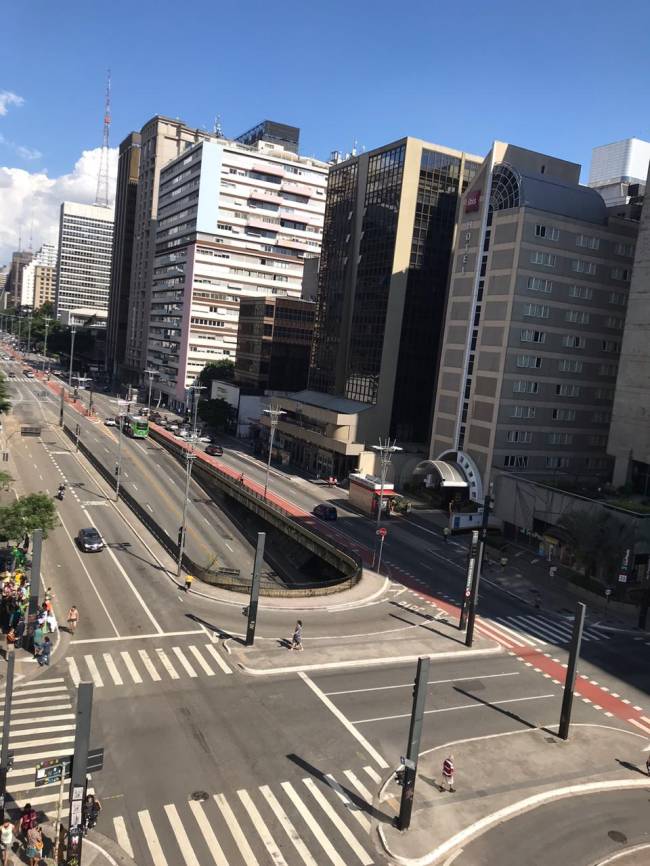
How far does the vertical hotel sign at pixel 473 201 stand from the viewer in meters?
77.8

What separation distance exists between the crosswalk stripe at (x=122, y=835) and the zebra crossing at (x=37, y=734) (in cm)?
229

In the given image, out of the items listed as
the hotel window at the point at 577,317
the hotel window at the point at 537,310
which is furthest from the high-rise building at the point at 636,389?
the hotel window at the point at 537,310

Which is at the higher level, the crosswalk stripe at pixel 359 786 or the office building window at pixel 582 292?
the office building window at pixel 582 292

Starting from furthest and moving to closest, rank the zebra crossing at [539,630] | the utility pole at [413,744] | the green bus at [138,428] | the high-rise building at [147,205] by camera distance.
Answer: the high-rise building at [147,205] → the green bus at [138,428] → the zebra crossing at [539,630] → the utility pole at [413,744]

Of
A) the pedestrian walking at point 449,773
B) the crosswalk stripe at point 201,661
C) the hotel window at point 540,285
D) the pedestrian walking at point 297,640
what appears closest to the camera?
the pedestrian walking at point 449,773

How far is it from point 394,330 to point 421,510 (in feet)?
85.8

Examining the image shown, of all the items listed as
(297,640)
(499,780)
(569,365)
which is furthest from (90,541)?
(569,365)

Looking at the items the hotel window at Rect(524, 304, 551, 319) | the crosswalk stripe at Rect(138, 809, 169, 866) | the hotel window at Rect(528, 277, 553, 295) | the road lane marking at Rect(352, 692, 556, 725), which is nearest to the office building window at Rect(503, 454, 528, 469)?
the hotel window at Rect(524, 304, 551, 319)

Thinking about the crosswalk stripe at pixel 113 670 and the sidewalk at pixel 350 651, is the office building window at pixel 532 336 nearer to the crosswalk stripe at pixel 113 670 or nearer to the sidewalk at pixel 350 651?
the sidewalk at pixel 350 651

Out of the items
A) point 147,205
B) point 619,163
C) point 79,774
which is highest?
point 619,163

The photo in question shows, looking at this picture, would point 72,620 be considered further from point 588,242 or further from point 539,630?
point 588,242

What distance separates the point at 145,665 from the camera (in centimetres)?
3325

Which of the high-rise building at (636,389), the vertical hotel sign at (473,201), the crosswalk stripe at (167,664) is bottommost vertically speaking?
the crosswalk stripe at (167,664)

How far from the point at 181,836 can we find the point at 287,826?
3461 mm
